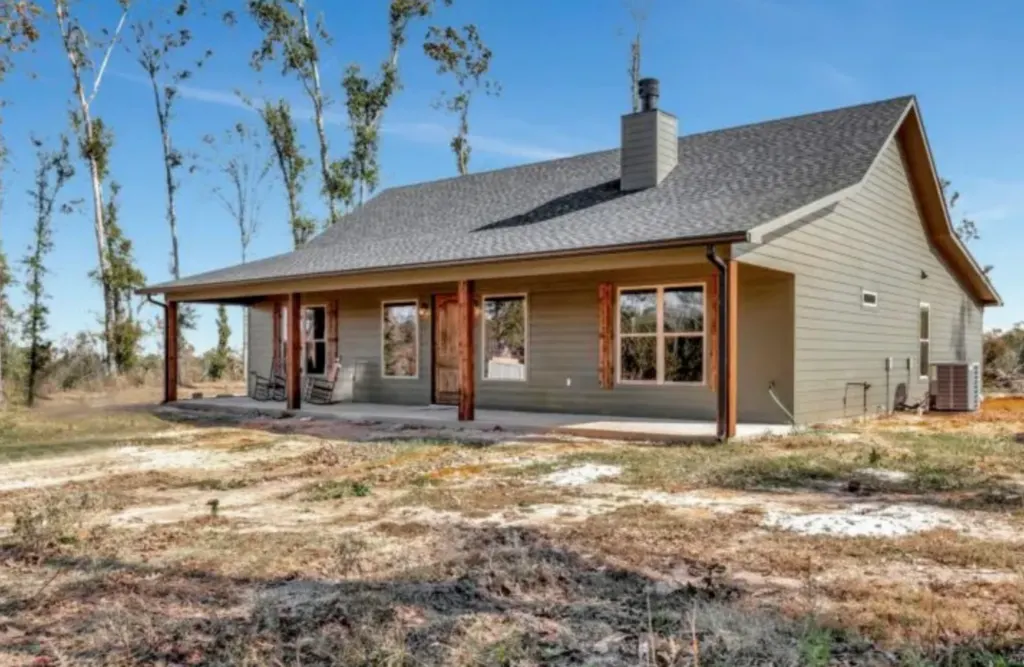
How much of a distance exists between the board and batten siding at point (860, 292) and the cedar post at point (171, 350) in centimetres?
1160

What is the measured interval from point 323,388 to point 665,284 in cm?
706

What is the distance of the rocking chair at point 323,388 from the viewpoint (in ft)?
48.8

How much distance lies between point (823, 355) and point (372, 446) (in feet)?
21.6

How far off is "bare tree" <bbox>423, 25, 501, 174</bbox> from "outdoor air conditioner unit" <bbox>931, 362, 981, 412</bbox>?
19.1 meters

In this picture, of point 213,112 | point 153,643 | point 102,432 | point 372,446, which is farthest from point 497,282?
point 213,112

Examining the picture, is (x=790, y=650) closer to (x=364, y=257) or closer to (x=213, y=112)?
(x=364, y=257)

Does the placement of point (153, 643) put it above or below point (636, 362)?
below

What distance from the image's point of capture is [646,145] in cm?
1316

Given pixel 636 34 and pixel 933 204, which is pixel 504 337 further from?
pixel 636 34

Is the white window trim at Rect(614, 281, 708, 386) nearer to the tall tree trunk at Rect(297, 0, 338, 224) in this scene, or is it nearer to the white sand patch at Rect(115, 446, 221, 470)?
the white sand patch at Rect(115, 446, 221, 470)

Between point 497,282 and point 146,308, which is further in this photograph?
point 146,308

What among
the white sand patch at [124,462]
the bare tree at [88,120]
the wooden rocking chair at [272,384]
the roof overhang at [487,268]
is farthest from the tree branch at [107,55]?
the white sand patch at [124,462]

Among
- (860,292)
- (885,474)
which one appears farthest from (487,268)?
(860,292)

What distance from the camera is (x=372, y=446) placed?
30.7ft
